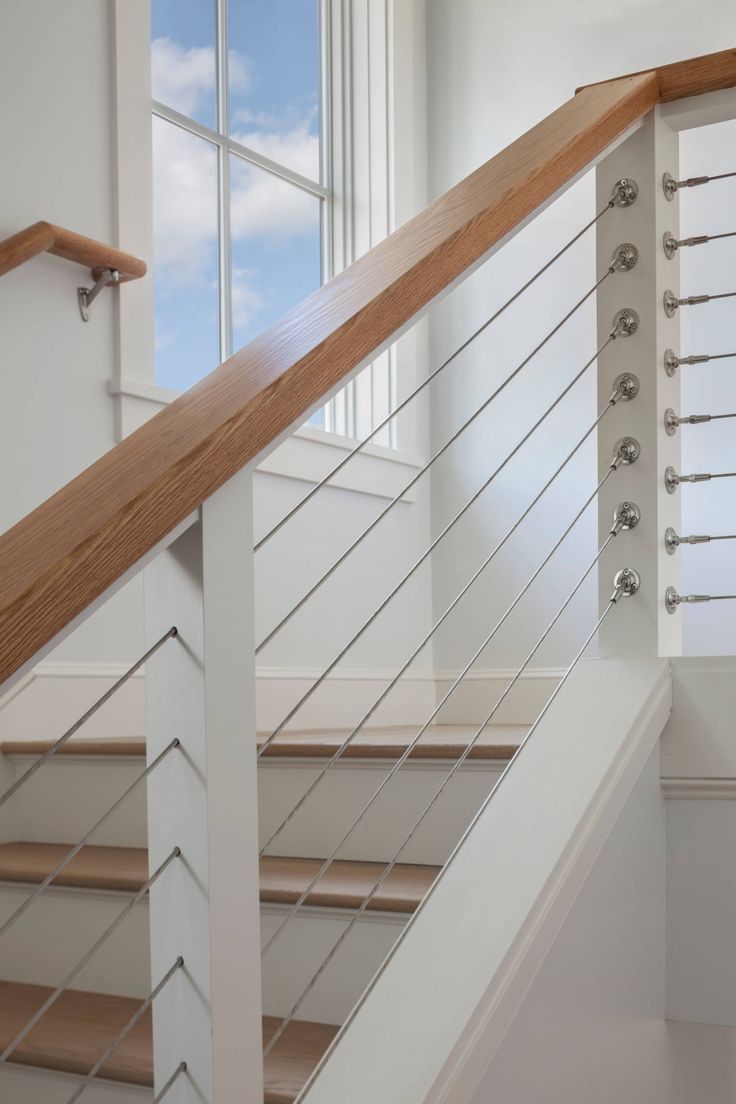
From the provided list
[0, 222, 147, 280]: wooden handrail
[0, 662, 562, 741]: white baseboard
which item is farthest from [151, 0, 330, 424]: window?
[0, 662, 562, 741]: white baseboard

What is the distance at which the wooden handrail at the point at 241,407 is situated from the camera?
27.1 inches

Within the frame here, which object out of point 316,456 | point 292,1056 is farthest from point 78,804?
point 316,456

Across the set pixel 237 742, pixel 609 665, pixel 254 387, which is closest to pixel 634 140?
pixel 609 665

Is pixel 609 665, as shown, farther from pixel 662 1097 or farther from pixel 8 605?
pixel 8 605

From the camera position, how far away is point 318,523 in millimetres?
3158

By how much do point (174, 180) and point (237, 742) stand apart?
7.85 ft

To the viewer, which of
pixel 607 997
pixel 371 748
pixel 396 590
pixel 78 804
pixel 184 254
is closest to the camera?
pixel 396 590

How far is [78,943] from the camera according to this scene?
1642 millimetres

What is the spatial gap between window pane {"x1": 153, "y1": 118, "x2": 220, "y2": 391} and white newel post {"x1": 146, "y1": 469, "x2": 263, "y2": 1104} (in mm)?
2131

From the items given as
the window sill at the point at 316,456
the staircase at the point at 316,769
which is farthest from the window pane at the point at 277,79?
the staircase at the point at 316,769

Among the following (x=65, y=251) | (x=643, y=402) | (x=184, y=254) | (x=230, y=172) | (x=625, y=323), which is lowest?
(x=643, y=402)

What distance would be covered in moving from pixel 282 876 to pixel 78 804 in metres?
0.56

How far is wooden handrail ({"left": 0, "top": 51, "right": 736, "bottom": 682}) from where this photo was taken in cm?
69

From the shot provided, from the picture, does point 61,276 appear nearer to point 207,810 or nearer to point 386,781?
point 386,781
